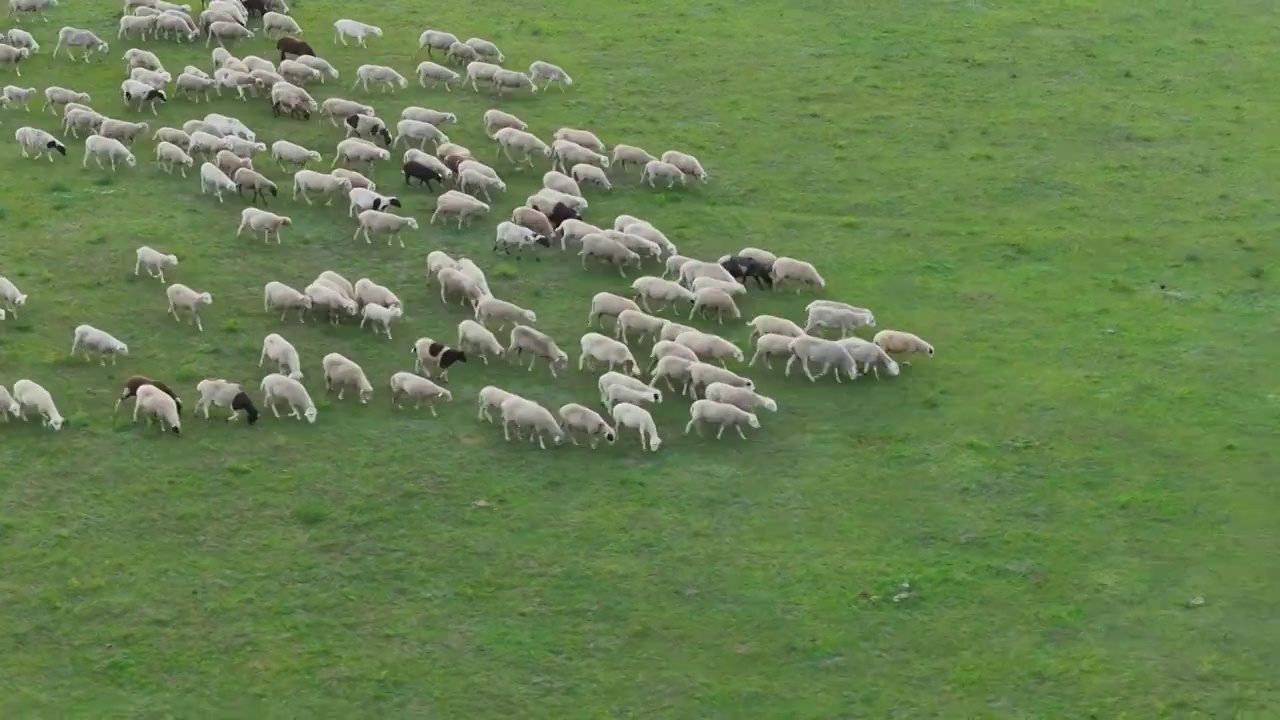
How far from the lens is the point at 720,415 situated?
19.3 m

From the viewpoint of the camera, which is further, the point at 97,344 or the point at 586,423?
the point at 97,344

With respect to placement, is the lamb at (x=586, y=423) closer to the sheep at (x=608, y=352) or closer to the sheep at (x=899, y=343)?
the sheep at (x=608, y=352)

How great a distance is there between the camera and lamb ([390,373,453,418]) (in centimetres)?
1983

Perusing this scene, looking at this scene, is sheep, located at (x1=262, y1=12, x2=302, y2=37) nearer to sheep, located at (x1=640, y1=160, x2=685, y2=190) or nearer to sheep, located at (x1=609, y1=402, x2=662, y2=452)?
sheep, located at (x1=640, y1=160, x2=685, y2=190)

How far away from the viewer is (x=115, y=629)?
51.4ft

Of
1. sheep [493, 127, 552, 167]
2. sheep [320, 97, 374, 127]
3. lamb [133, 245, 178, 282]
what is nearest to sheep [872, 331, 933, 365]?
sheep [493, 127, 552, 167]

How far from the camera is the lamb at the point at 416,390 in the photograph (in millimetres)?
19828

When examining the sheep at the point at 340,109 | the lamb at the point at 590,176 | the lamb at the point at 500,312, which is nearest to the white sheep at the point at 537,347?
the lamb at the point at 500,312

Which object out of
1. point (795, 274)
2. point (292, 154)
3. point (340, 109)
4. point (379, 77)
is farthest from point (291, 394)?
point (379, 77)

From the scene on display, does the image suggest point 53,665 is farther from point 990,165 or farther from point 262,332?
point 990,165

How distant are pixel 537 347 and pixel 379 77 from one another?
11.3m

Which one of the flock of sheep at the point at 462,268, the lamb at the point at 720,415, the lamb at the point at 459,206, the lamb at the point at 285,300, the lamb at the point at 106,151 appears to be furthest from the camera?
the lamb at the point at 106,151

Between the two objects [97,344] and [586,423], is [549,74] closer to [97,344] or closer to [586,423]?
[97,344]

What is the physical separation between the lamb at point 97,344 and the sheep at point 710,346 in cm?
718
